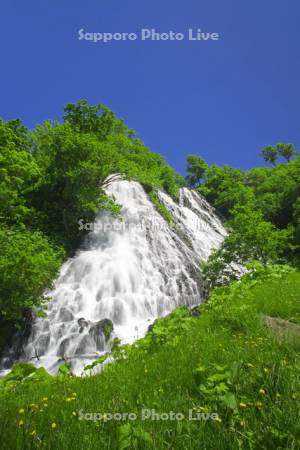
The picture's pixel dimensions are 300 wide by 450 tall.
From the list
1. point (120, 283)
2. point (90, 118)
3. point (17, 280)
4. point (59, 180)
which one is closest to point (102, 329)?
point (17, 280)

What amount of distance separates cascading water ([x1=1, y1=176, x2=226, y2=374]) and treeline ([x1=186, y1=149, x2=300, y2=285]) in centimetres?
275

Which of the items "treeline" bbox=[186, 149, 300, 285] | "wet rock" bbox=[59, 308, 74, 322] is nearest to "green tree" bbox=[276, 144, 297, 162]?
"treeline" bbox=[186, 149, 300, 285]

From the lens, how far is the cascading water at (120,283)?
12000mm

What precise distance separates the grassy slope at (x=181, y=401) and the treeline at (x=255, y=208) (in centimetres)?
1327

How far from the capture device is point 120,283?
16.9m

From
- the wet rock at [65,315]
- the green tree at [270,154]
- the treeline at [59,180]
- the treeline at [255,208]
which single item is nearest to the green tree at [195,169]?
the treeline at [255,208]

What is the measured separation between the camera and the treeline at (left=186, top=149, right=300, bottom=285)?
1805cm

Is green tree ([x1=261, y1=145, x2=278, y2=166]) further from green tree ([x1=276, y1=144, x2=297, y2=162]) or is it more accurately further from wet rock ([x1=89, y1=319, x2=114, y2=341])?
wet rock ([x1=89, y1=319, x2=114, y2=341])

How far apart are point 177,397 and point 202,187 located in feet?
162

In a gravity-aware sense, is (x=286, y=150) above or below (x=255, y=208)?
above

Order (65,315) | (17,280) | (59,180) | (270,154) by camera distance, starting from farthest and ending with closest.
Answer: (270,154), (59,180), (65,315), (17,280)

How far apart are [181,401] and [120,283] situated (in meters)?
14.2

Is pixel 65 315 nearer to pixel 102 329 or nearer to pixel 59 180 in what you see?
pixel 102 329

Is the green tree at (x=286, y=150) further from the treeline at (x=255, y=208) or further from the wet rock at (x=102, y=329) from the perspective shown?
the wet rock at (x=102, y=329)
